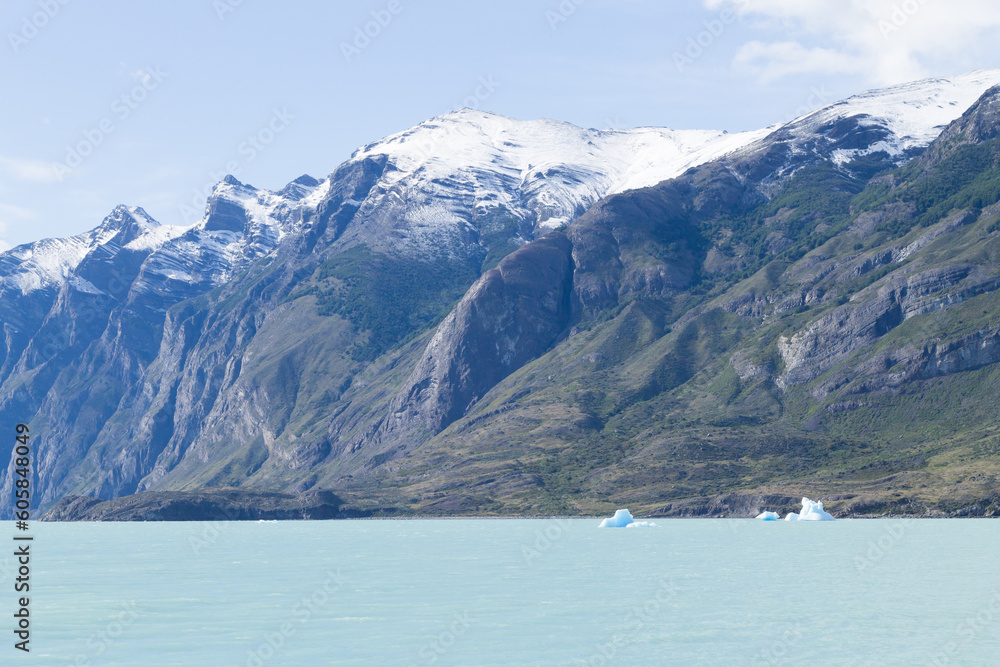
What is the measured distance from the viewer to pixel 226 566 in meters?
136

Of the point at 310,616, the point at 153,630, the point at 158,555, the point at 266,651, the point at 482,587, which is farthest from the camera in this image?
the point at 158,555

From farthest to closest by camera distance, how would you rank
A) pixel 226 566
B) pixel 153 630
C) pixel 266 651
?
pixel 226 566, pixel 153 630, pixel 266 651

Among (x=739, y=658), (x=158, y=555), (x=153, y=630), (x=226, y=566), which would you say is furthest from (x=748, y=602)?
(x=158, y=555)

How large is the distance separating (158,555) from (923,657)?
129 metres

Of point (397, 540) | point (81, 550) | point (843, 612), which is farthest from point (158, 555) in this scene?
point (843, 612)

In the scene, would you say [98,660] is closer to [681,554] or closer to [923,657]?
[923,657]

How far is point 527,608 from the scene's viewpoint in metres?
87.9

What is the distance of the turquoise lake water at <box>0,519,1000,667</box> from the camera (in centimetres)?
6831

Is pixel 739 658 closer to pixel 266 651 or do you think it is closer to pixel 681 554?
pixel 266 651

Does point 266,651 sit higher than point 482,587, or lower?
higher

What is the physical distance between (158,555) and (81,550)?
2967cm

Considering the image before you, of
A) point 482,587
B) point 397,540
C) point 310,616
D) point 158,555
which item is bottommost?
point 397,540

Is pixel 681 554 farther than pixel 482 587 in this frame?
Yes

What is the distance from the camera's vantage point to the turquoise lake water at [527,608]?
2689 inches
